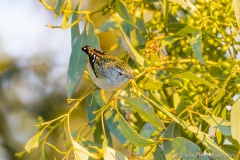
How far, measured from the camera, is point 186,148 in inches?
54.9

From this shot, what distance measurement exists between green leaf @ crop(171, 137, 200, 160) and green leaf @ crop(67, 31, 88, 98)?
41 centimetres

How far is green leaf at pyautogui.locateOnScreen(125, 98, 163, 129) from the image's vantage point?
1431mm

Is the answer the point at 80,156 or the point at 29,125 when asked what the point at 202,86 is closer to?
the point at 80,156

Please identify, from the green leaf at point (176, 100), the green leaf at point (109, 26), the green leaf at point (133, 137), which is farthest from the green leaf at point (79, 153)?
the green leaf at point (109, 26)

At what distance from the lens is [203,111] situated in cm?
155

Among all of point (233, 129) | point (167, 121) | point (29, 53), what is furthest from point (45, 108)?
point (233, 129)

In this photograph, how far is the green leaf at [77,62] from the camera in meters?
1.70

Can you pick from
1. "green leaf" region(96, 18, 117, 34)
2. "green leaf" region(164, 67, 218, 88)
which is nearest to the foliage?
"green leaf" region(164, 67, 218, 88)

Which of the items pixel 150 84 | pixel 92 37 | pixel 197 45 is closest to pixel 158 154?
pixel 150 84

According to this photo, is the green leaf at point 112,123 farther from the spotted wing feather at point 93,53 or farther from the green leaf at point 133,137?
the green leaf at point 133,137

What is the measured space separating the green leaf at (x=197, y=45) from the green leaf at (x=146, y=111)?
0.22 m

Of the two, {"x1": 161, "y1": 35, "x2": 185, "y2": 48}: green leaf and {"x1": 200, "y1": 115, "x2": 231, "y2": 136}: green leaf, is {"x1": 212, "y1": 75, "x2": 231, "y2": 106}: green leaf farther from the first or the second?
{"x1": 161, "y1": 35, "x2": 185, "y2": 48}: green leaf

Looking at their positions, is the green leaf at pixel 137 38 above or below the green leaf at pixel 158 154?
above

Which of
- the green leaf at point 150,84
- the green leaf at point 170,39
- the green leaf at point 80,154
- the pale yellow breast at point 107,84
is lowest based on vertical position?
the green leaf at point 80,154
